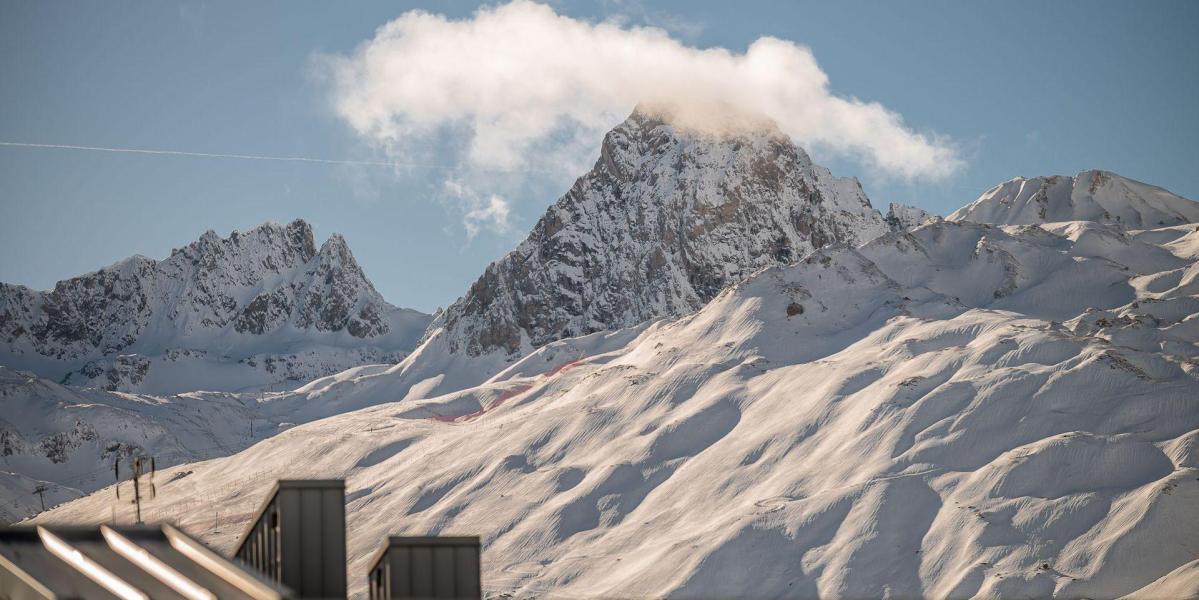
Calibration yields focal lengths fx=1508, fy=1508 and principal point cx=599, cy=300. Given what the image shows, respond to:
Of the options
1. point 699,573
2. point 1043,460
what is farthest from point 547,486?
point 1043,460

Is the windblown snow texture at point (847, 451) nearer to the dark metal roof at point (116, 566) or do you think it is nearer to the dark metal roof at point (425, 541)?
the dark metal roof at point (425, 541)

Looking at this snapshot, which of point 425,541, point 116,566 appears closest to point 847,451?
point 425,541

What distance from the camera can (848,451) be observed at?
408 feet

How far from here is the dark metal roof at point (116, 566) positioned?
24.9 m

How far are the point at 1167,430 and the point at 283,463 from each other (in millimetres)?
105601

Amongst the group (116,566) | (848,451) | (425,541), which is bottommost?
(116,566)

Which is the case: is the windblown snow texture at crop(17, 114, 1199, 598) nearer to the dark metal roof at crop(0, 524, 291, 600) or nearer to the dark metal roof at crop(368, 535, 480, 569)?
the dark metal roof at crop(368, 535, 480, 569)

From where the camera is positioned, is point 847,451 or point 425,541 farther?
point 847,451

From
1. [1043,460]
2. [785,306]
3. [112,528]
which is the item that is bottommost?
[112,528]

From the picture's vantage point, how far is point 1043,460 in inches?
4466

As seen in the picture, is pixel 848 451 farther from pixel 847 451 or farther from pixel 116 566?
pixel 116 566

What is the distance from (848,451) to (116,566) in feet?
335

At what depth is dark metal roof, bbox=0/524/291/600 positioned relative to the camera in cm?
2492

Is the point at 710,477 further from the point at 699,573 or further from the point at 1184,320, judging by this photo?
the point at 1184,320
